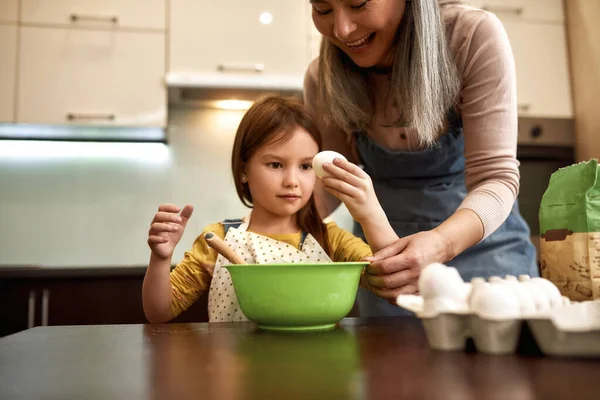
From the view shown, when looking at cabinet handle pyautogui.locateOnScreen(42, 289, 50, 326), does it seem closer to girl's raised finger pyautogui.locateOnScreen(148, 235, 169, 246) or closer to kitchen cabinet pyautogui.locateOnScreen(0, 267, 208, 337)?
kitchen cabinet pyautogui.locateOnScreen(0, 267, 208, 337)

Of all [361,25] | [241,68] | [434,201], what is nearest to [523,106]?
[241,68]

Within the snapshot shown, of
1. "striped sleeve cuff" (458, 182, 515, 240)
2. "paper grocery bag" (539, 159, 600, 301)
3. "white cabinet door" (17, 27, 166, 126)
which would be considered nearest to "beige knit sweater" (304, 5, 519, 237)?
"striped sleeve cuff" (458, 182, 515, 240)

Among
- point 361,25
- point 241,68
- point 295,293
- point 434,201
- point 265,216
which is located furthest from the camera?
point 241,68

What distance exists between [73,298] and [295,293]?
1637mm

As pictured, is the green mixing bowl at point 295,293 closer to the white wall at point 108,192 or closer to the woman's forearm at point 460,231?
the woman's forearm at point 460,231

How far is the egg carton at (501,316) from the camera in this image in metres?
0.47

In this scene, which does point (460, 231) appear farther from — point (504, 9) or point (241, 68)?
point (504, 9)

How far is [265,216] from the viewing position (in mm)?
1168

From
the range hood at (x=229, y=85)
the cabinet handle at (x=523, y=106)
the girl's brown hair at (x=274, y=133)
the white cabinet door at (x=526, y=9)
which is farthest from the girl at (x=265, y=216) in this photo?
the white cabinet door at (x=526, y=9)

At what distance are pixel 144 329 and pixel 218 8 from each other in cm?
194

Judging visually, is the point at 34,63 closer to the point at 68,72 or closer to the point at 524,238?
the point at 68,72

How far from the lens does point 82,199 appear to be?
2.63 m

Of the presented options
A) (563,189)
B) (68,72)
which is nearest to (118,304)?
(68,72)

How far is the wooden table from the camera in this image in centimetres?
38
